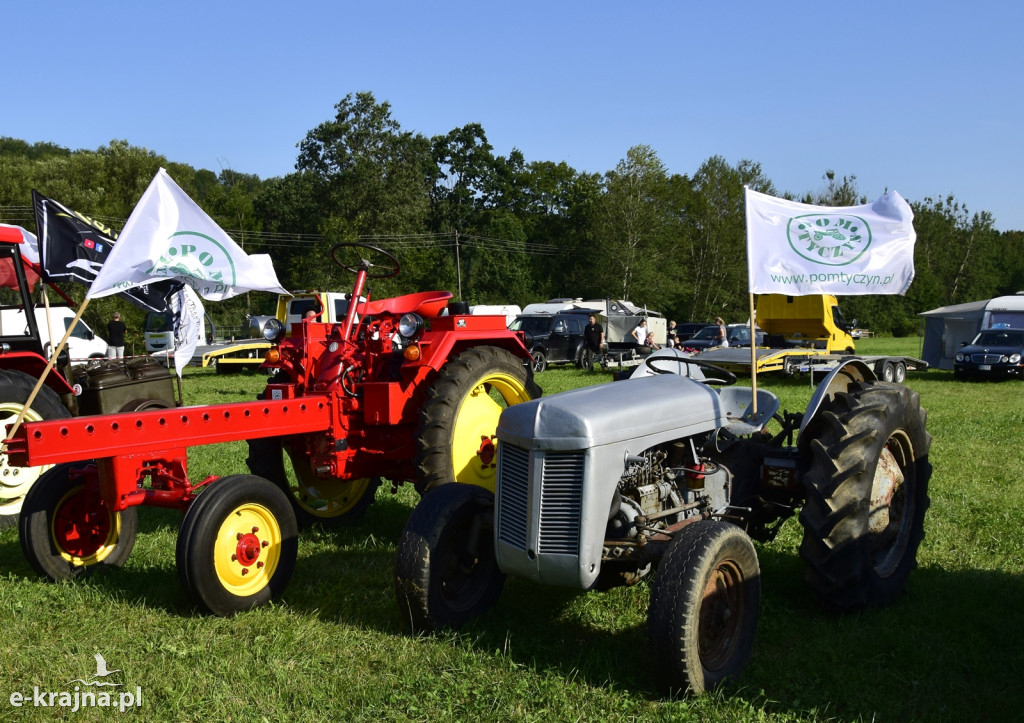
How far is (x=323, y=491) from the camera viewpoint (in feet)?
19.9

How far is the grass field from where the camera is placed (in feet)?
10.7

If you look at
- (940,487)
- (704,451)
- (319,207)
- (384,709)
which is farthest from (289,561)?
(319,207)

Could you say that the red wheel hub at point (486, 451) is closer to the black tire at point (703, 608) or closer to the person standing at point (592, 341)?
the black tire at point (703, 608)

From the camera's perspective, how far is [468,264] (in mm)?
46688

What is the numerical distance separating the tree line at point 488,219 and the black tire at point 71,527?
28351 millimetres

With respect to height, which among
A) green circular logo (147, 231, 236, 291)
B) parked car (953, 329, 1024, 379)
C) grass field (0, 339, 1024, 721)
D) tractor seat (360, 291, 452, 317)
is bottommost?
grass field (0, 339, 1024, 721)

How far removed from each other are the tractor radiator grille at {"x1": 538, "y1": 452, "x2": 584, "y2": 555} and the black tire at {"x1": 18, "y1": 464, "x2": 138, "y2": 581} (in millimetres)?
2714

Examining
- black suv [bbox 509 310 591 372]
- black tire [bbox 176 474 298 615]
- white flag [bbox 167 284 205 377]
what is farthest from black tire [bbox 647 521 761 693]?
black suv [bbox 509 310 591 372]

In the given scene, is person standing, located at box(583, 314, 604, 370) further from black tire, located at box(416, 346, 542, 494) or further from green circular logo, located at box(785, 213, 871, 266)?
green circular logo, located at box(785, 213, 871, 266)

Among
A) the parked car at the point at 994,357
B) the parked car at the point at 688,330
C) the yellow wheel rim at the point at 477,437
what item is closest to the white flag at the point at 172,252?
the yellow wheel rim at the point at 477,437

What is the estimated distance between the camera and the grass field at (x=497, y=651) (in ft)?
10.7

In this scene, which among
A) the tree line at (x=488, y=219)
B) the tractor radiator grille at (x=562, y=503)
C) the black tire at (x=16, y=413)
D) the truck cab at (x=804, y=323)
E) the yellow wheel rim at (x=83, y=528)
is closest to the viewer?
the tractor radiator grille at (x=562, y=503)

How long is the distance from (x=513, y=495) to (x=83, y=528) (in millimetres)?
2964

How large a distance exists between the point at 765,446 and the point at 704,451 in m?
0.55
